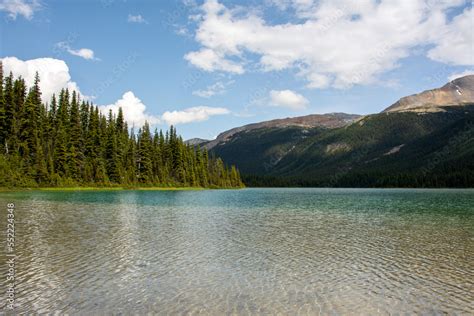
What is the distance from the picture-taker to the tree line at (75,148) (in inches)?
4382

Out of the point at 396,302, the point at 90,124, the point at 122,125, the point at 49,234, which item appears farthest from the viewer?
the point at 122,125

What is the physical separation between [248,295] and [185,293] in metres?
2.91

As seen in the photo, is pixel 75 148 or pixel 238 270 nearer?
pixel 238 270

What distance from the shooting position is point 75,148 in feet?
425

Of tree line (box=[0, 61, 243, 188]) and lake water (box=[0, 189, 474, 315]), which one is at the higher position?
tree line (box=[0, 61, 243, 188])

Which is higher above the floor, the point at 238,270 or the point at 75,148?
the point at 75,148

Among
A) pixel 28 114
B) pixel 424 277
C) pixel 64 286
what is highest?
pixel 28 114

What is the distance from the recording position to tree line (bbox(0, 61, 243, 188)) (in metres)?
111

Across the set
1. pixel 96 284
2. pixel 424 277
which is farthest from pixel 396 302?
pixel 96 284

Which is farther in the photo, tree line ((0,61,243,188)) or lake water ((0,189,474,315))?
tree line ((0,61,243,188))

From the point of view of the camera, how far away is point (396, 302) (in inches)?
669

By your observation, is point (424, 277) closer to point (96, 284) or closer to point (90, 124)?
point (96, 284)

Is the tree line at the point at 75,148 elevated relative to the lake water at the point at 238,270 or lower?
elevated

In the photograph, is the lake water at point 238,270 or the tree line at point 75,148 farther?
the tree line at point 75,148
